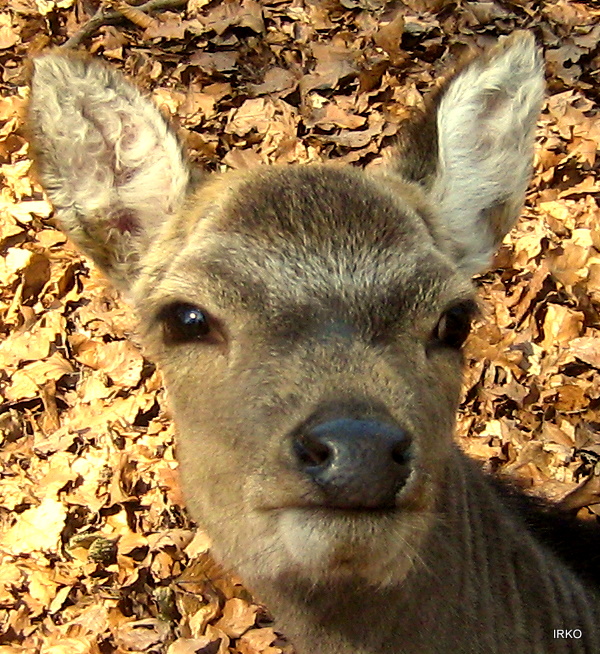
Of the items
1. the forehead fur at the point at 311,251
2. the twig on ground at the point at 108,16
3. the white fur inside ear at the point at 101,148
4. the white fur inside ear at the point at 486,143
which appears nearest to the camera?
the forehead fur at the point at 311,251

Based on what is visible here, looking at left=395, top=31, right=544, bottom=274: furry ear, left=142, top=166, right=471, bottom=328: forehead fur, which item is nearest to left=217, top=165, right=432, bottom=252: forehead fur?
left=142, top=166, right=471, bottom=328: forehead fur

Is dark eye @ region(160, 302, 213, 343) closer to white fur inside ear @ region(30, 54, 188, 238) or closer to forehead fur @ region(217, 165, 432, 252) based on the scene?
forehead fur @ region(217, 165, 432, 252)

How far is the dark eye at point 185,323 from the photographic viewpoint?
10.4ft

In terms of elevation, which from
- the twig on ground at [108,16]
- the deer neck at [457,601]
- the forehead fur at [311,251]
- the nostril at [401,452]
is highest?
the forehead fur at [311,251]

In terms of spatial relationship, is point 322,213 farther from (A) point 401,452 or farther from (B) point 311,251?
(A) point 401,452

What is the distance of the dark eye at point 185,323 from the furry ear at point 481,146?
122 centimetres

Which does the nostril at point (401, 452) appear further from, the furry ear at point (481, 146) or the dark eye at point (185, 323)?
the furry ear at point (481, 146)

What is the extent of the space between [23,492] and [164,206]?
2.75 m

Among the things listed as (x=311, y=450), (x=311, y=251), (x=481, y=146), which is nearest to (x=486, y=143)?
(x=481, y=146)

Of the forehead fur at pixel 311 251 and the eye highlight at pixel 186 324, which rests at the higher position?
Answer: the forehead fur at pixel 311 251

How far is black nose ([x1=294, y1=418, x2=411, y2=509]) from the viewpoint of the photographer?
8.16 feet

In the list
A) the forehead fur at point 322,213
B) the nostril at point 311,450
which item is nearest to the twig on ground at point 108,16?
the forehead fur at point 322,213

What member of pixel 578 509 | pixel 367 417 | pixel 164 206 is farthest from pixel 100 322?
pixel 367 417

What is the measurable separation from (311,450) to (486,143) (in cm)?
188
